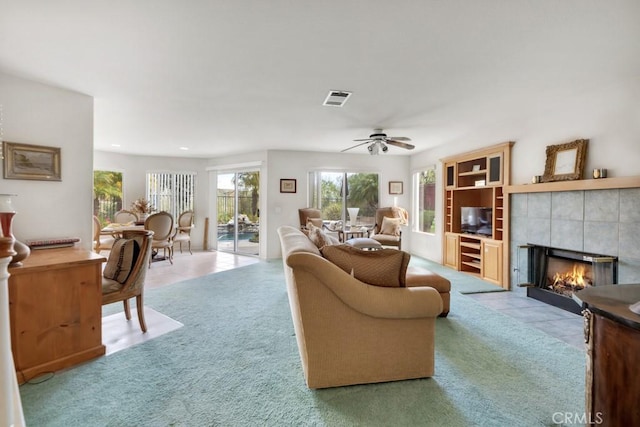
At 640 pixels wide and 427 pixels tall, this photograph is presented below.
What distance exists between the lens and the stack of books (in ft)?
8.81

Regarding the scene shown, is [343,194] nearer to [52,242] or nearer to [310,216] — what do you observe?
[310,216]

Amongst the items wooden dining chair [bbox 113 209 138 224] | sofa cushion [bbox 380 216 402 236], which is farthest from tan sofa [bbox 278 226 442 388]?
wooden dining chair [bbox 113 209 138 224]

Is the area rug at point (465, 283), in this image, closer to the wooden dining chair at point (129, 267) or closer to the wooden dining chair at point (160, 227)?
the wooden dining chair at point (129, 267)

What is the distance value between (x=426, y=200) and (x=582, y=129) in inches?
137

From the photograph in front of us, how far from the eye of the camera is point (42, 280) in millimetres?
2125

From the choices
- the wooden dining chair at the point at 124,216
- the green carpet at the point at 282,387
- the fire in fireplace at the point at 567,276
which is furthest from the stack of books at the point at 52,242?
the fire in fireplace at the point at 567,276

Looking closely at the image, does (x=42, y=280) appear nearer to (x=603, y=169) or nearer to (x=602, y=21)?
(x=602, y=21)

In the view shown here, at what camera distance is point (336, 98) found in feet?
11.1

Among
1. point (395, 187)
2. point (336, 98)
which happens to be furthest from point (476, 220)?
point (336, 98)

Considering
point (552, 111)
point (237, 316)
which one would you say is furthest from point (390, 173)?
point (237, 316)

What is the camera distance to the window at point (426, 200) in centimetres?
643

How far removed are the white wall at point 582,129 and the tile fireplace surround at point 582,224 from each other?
0.27 meters

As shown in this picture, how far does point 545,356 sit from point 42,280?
3.80 metres

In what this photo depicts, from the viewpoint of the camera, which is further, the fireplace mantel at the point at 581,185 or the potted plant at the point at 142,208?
the potted plant at the point at 142,208
